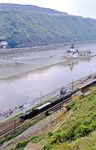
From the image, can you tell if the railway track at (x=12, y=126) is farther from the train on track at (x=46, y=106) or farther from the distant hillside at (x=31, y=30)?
the distant hillside at (x=31, y=30)

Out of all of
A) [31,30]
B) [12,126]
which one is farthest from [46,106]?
[31,30]

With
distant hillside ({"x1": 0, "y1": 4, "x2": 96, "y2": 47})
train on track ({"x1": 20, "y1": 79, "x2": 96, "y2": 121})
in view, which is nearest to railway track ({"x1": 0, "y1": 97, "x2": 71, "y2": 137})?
train on track ({"x1": 20, "y1": 79, "x2": 96, "y2": 121})

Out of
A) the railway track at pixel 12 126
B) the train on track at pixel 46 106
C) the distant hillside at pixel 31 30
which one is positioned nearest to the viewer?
the railway track at pixel 12 126

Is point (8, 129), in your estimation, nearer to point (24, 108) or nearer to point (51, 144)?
point (24, 108)

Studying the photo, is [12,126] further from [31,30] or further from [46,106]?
[31,30]

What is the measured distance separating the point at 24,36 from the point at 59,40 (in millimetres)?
31125

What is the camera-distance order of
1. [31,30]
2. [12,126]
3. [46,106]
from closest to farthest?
[12,126]
[46,106]
[31,30]

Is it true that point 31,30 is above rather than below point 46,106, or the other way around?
above

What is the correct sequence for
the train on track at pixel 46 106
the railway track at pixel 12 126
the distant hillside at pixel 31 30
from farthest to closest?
the distant hillside at pixel 31 30 → the train on track at pixel 46 106 → the railway track at pixel 12 126

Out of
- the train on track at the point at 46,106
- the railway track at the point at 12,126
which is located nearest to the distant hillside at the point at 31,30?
the train on track at the point at 46,106

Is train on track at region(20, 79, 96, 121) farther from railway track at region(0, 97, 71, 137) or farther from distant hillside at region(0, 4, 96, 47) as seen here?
distant hillside at region(0, 4, 96, 47)

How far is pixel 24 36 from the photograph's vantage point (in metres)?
139

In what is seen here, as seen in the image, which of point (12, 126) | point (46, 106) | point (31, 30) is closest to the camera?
point (12, 126)

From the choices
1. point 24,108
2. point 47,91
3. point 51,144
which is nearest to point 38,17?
→ point 47,91
